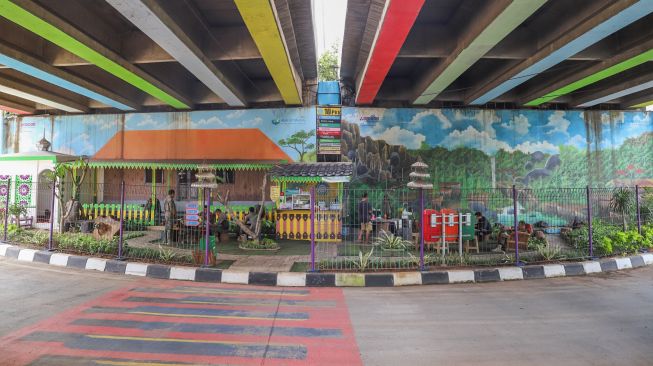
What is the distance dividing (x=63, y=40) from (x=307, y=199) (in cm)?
818

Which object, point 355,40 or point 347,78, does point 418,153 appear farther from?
point 355,40

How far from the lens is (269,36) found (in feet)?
26.2

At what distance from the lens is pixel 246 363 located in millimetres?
3191

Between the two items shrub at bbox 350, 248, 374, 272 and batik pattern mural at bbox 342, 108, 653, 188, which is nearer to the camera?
shrub at bbox 350, 248, 374, 272

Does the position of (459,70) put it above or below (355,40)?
below

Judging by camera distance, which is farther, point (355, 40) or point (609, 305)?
point (355, 40)

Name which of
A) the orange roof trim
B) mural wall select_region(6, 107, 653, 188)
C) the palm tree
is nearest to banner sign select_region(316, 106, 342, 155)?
mural wall select_region(6, 107, 653, 188)

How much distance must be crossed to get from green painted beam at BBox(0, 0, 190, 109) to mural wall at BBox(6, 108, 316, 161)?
8.47 feet

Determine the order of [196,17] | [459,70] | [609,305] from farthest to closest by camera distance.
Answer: [459,70] < [196,17] < [609,305]

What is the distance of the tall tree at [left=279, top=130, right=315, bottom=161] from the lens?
1409 cm

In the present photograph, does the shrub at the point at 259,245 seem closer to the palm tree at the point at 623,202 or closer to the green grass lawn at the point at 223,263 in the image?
the green grass lawn at the point at 223,263

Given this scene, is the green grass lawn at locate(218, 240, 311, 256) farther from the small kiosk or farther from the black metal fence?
the small kiosk

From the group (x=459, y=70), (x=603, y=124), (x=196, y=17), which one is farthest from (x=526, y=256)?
(x=603, y=124)

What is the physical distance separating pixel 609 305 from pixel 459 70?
25.4 ft
